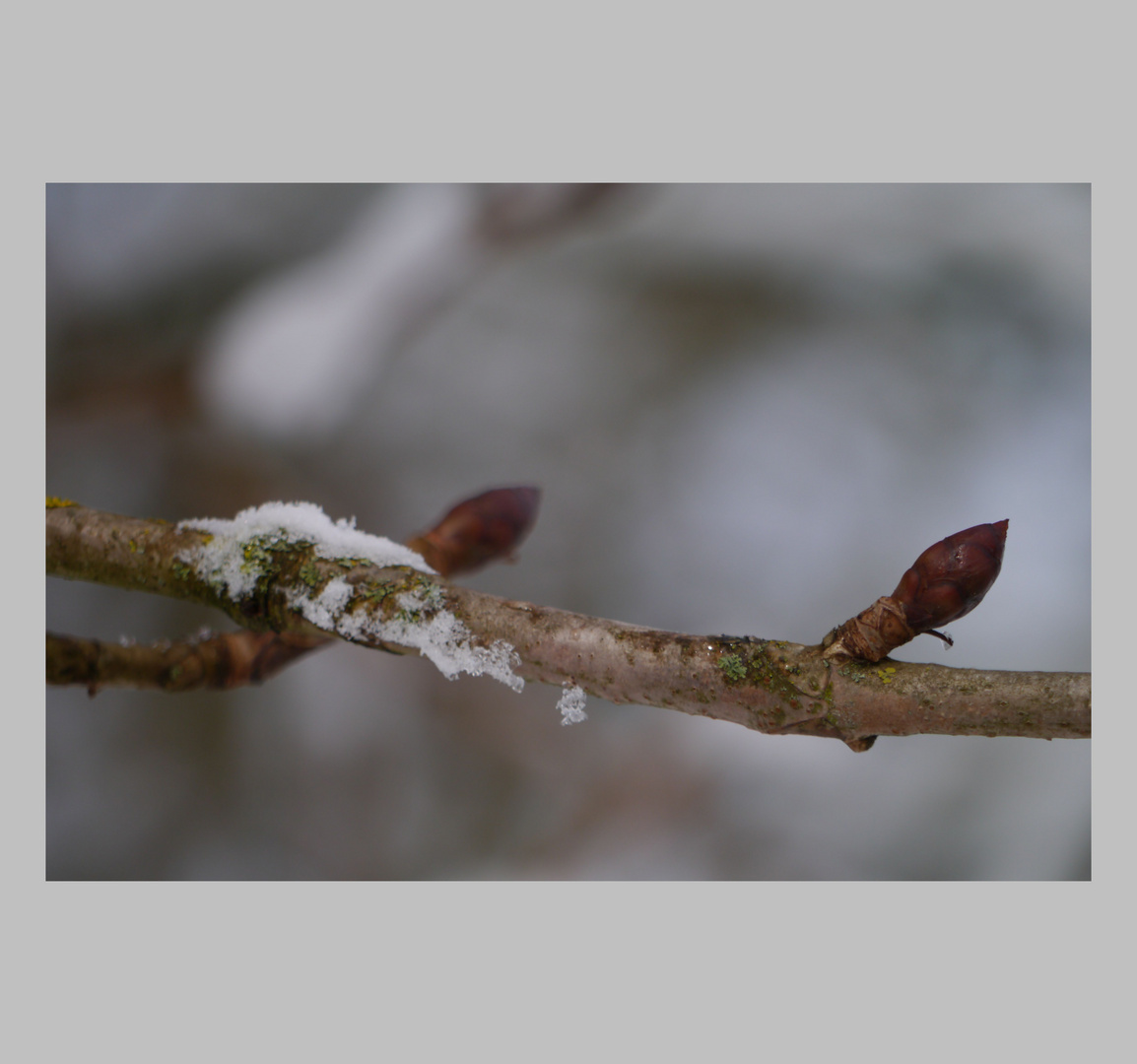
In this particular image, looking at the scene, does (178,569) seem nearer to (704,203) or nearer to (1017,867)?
(704,203)

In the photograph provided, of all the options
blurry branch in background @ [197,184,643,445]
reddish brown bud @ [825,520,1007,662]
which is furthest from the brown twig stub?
blurry branch in background @ [197,184,643,445]

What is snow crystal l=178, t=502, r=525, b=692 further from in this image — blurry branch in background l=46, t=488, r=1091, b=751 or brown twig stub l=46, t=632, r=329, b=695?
brown twig stub l=46, t=632, r=329, b=695

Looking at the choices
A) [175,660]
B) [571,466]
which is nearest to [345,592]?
[175,660]

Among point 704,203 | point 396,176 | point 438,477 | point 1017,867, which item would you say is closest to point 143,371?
point 438,477

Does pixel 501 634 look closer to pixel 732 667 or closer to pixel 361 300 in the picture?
pixel 732 667

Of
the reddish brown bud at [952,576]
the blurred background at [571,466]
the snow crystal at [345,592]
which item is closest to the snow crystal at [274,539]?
the snow crystal at [345,592]

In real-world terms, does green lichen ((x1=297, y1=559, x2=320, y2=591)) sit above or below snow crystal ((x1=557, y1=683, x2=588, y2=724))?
above

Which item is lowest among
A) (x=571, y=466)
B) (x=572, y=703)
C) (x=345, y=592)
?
(x=572, y=703)
